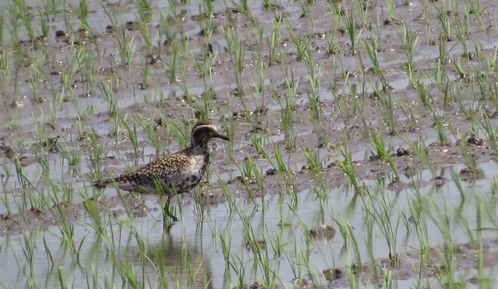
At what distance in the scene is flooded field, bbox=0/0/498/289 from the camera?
1055 cm

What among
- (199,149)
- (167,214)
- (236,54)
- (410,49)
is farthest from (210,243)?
(410,49)

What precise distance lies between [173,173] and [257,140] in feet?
2.83

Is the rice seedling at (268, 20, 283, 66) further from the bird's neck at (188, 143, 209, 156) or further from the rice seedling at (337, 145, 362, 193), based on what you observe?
the rice seedling at (337, 145, 362, 193)

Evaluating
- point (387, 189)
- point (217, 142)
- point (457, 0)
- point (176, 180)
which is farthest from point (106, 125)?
point (457, 0)

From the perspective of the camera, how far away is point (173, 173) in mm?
12594

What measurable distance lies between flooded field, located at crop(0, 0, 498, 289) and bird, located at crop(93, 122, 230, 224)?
0.13m

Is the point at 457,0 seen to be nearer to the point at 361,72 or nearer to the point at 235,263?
the point at 361,72

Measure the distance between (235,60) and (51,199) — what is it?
3.72 m

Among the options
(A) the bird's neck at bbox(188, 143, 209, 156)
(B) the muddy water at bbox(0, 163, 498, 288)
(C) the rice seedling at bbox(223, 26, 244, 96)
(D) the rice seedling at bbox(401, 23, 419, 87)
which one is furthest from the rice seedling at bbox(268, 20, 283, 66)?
(B) the muddy water at bbox(0, 163, 498, 288)

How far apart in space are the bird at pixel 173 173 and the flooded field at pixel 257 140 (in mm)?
133

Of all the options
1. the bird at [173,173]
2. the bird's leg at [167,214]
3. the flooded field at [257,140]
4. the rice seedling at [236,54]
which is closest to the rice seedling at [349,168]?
the flooded field at [257,140]

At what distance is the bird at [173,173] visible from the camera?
1241cm

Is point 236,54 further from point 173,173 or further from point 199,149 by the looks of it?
point 173,173

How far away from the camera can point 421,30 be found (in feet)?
54.1
